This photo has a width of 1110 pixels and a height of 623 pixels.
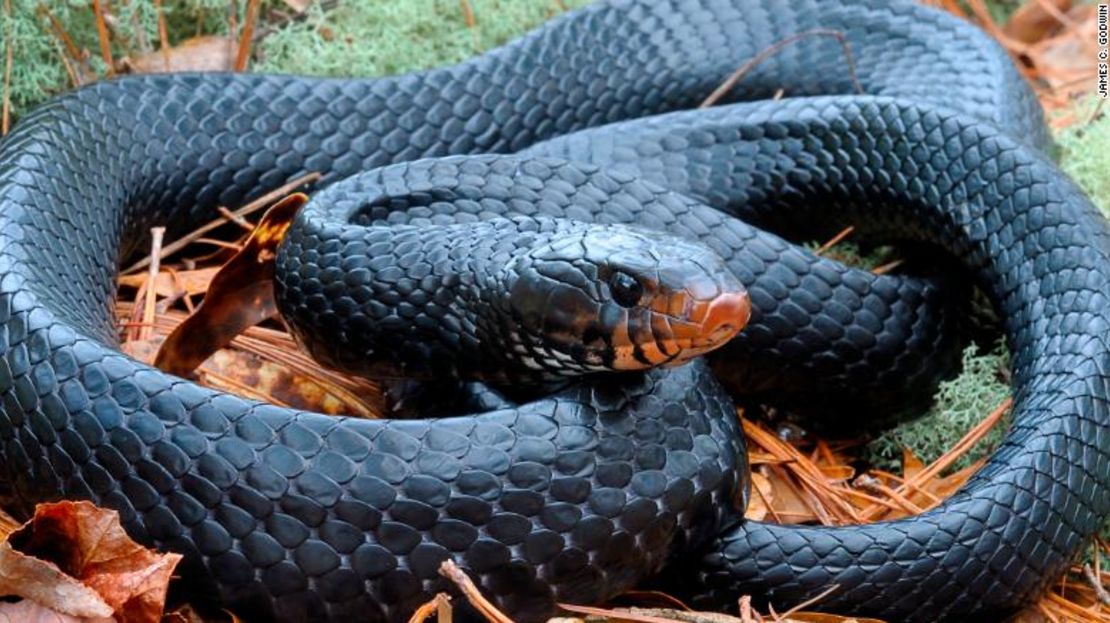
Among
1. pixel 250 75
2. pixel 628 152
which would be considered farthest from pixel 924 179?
pixel 250 75

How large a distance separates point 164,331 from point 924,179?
91.0 inches

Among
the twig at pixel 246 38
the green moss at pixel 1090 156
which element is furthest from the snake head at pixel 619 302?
the twig at pixel 246 38

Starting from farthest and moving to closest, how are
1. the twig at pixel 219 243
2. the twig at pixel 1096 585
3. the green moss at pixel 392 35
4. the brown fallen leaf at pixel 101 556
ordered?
the green moss at pixel 392 35 < the twig at pixel 219 243 < the twig at pixel 1096 585 < the brown fallen leaf at pixel 101 556

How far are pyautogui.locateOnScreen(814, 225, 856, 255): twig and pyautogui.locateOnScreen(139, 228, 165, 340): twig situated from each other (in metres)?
2.07

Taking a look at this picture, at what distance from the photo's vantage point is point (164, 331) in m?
4.11

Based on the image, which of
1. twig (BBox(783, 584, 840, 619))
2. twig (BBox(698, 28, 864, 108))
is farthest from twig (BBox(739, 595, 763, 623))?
twig (BBox(698, 28, 864, 108))

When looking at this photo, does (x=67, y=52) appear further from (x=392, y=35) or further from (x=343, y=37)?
(x=392, y=35)

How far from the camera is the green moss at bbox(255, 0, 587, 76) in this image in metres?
5.39

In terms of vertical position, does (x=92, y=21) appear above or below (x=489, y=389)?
above

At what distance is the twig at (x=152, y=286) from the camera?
4.11m

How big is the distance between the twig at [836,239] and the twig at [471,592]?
2.03 meters

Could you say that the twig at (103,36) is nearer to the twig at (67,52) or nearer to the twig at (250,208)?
the twig at (67,52)

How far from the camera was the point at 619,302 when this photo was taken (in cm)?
307

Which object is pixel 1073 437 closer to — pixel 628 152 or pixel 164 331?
pixel 628 152
